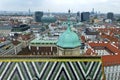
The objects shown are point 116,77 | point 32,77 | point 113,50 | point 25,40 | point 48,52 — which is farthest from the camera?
point 25,40

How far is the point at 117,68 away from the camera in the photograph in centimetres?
6272

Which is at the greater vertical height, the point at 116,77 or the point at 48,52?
the point at 48,52

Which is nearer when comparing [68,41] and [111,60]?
[68,41]

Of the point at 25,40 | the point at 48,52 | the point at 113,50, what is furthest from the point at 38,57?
the point at 25,40

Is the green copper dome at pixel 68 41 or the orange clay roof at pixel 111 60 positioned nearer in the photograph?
the green copper dome at pixel 68 41

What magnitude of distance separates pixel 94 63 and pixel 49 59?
15.7 feet

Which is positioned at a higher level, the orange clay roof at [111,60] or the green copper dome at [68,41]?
the green copper dome at [68,41]

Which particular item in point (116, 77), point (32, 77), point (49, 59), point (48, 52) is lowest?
point (116, 77)

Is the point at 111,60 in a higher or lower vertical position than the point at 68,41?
lower

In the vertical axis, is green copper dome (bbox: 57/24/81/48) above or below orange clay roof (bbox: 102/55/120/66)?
above

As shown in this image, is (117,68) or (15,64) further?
(117,68)

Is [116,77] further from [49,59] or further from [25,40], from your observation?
[25,40]

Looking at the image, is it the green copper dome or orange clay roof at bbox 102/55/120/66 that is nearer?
the green copper dome

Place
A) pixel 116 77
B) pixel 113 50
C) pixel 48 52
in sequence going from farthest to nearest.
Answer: pixel 113 50 < pixel 48 52 < pixel 116 77
